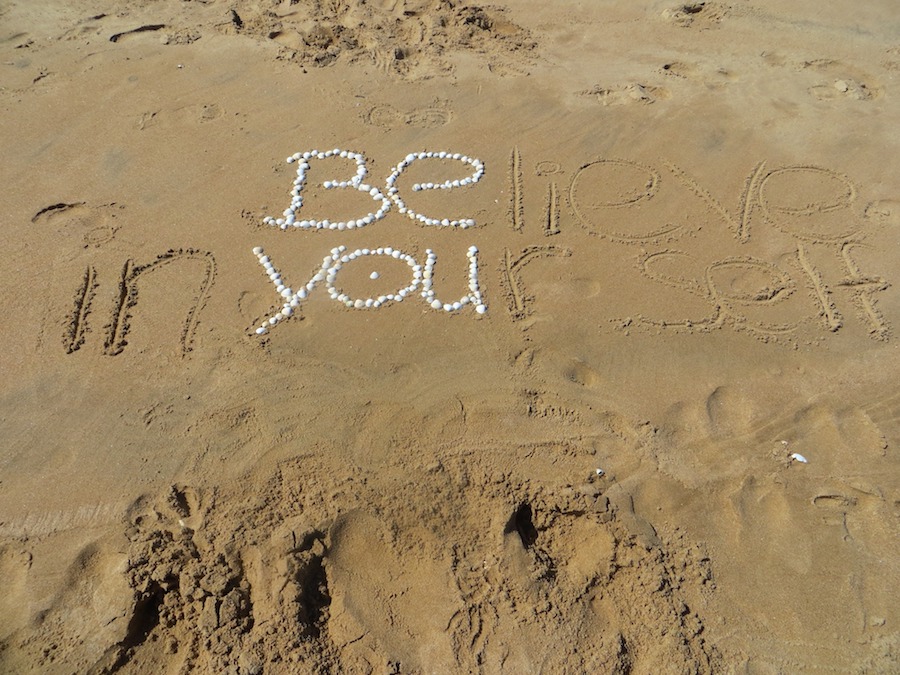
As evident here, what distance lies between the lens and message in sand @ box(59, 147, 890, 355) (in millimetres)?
4152

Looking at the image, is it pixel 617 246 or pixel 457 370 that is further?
pixel 617 246

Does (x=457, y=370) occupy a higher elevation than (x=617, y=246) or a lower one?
lower

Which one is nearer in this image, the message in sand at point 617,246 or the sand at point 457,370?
the sand at point 457,370

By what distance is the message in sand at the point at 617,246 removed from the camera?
4.15m

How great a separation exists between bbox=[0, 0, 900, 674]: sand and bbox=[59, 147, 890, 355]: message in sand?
0.03 metres

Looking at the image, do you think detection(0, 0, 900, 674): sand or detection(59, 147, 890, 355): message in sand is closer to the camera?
detection(0, 0, 900, 674): sand

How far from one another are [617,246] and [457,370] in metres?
1.75

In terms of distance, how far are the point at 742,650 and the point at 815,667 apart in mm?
341

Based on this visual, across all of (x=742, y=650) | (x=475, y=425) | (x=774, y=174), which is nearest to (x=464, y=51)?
(x=774, y=174)

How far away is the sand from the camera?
2953 millimetres

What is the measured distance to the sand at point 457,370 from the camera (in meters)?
2.95

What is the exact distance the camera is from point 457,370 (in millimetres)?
3820

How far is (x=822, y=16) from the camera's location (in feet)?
22.5

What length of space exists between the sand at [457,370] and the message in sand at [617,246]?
28 mm
